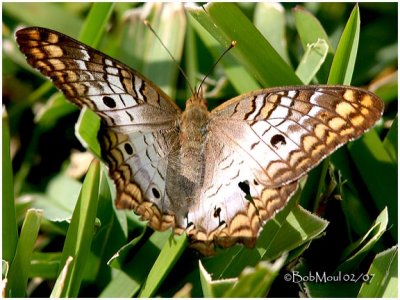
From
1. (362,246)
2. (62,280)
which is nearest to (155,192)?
(62,280)

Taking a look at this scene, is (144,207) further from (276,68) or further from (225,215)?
(276,68)

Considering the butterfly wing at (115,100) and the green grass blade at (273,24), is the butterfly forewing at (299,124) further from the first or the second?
the green grass blade at (273,24)

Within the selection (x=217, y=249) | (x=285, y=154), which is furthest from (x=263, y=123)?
(x=217, y=249)

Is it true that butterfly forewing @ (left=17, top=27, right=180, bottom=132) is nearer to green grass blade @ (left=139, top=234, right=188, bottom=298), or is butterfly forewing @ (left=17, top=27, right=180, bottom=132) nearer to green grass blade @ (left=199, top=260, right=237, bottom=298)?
green grass blade @ (left=139, top=234, right=188, bottom=298)

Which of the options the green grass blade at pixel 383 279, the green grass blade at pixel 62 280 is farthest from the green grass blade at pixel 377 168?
the green grass blade at pixel 62 280

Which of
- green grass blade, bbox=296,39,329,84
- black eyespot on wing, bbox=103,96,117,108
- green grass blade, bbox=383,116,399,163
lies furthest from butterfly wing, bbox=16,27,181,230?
green grass blade, bbox=383,116,399,163
